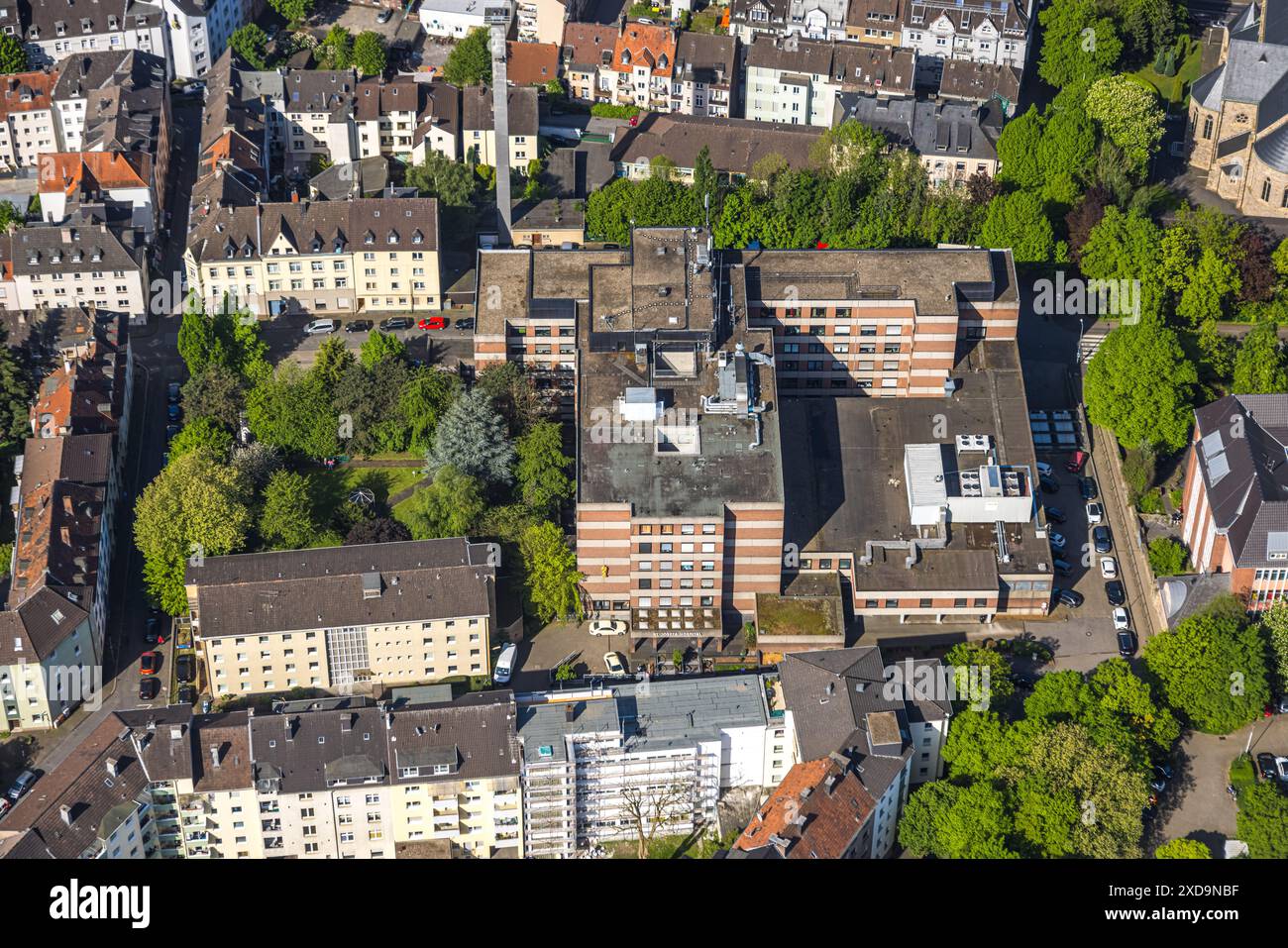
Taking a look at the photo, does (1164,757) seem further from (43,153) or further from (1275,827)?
(43,153)

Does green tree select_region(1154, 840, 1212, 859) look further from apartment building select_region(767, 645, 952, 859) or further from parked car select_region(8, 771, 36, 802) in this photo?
parked car select_region(8, 771, 36, 802)

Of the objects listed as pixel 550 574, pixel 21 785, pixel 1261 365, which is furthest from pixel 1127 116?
pixel 21 785

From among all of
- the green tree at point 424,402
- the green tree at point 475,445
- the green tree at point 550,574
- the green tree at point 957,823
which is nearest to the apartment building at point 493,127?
the green tree at point 424,402

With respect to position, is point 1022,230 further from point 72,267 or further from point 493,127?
point 72,267

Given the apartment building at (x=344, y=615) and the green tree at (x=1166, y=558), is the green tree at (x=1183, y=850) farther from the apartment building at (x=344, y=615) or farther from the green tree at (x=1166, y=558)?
the apartment building at (x=344, y=615)

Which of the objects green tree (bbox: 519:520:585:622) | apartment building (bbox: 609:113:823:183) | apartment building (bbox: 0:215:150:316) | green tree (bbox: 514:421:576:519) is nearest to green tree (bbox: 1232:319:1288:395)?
apartment building (bbox: 609:113:823:183)
